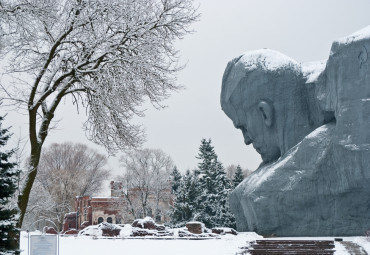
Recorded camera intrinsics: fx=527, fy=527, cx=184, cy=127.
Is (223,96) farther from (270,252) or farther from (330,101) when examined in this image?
(270,252)

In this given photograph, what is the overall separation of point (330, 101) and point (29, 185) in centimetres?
1625

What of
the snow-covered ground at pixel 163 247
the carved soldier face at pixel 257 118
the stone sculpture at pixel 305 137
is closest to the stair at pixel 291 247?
the snow-covered ground at pixel 163 247

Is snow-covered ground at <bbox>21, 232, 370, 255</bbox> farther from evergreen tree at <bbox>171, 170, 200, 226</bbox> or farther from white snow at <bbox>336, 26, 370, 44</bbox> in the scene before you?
evergreen tree at <bbox>171, 170, 200, 226</bbox>

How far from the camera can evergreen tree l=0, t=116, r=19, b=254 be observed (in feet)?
31.1

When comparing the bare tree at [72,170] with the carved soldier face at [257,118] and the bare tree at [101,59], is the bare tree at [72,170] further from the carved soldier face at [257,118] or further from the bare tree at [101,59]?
the bare tree at [101,59]

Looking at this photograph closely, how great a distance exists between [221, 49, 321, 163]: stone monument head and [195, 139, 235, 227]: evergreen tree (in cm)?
1376

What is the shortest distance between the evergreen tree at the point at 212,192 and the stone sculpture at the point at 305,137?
1255cm

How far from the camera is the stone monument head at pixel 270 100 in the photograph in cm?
2580

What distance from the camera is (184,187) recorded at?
39.7 m

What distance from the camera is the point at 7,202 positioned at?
31.8 ft

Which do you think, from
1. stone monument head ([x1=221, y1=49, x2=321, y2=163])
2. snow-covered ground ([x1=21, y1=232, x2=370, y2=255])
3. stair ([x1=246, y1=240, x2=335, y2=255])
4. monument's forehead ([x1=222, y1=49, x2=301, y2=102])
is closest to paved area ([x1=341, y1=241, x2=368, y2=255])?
snow-covered ground ([x1=21, y1=232, x2=370, y2=255])

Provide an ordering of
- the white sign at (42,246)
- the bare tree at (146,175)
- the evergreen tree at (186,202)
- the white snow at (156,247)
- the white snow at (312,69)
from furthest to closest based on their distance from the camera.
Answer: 1. the bare tree at (146,175)
2. the evergreen tree at (186,202)
3. the white snow at (312,69)
4. the white snow at (156,247)
5. the white sign at (42,246)

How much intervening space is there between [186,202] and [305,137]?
17485 mm

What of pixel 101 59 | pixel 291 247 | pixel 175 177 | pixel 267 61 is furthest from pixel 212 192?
pixel 101 59
